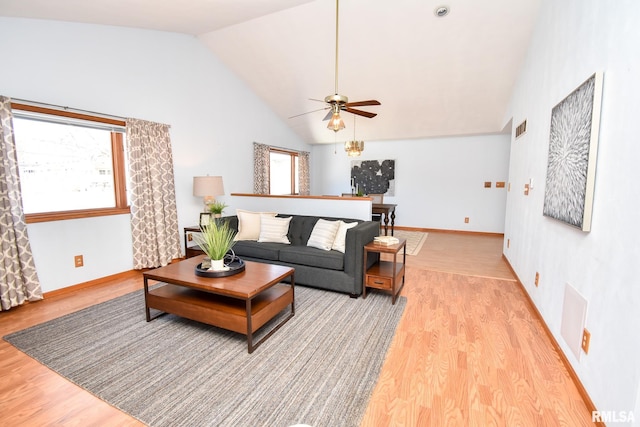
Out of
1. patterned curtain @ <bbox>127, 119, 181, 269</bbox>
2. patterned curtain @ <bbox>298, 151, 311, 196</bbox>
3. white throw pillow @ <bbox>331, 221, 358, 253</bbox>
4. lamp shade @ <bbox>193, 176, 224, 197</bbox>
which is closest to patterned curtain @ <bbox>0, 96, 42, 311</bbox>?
patterned curtain @ <bbox>127, 119, 181, 269</bbox>

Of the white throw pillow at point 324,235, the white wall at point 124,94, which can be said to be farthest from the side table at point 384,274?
the white wall at point 124,94

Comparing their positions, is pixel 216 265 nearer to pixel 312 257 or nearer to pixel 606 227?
pixel 312 257

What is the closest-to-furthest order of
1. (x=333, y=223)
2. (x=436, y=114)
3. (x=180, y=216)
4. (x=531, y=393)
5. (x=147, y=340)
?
1. (x=531, y=393)
2. (x=147, y=340)
3. (x=333, y=223)
4. (x=180, y=216)
5. (x=436, y=114)

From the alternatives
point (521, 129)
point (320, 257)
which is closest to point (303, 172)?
point (320, 257)

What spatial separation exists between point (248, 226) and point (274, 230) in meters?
0.40

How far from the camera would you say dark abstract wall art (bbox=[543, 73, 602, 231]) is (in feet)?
5.52

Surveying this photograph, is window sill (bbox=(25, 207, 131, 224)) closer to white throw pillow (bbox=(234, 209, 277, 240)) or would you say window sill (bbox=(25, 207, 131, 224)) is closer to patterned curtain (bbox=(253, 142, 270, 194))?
white throw pillow (bbox=(234, 209, 277, 240))

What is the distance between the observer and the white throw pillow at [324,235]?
11.0ft

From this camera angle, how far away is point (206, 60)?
4.59 meters

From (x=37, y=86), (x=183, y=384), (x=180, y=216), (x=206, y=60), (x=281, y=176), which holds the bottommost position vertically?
(x=183, y=384)

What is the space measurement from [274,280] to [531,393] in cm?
182

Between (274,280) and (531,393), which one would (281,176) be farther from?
(531,393)

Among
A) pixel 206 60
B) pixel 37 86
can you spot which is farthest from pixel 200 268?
pixel 206 60

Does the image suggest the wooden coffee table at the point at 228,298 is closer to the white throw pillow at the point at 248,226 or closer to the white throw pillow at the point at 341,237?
the white throw pillow at the point at 341,237
